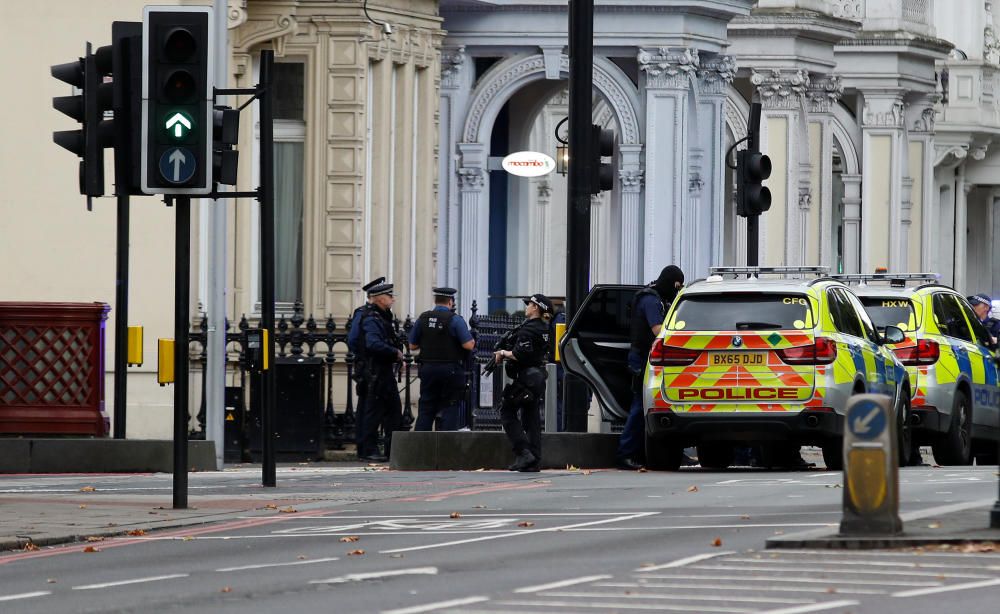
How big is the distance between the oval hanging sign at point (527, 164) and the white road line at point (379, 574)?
22.1 m

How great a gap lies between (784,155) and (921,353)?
20.8 meters

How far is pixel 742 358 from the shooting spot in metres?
20.5

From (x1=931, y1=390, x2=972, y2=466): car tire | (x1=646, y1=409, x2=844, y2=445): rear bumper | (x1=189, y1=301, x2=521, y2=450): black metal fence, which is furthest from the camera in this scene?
(x1=189, y1=301, x2=521, y2=450): black metal fence

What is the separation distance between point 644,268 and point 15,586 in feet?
75.2

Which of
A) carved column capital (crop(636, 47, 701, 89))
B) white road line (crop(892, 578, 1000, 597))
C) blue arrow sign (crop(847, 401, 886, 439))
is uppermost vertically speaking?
carved column capital (crop(636, 47, 701, 89))

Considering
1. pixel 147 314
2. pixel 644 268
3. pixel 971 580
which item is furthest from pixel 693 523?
pixel 644 268

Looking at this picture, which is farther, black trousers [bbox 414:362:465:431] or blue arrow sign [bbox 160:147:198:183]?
black trousers [bbox 414:362:465:431]

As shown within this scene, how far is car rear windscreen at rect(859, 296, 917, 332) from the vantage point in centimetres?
2362

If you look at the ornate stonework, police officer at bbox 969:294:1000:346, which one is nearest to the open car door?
police officer at bbox 969:294:1000:346

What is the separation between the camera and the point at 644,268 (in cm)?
3462

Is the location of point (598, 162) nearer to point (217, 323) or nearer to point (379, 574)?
point (217, 323)

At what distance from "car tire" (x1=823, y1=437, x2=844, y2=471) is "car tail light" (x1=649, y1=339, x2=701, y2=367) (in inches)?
53.1

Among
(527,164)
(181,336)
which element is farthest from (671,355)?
(527,164)

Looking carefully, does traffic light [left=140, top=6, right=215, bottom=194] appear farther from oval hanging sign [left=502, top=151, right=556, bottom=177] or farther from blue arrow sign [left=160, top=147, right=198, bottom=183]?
oval hanging sign [left=502, top=151, right=556, bottom=177]
